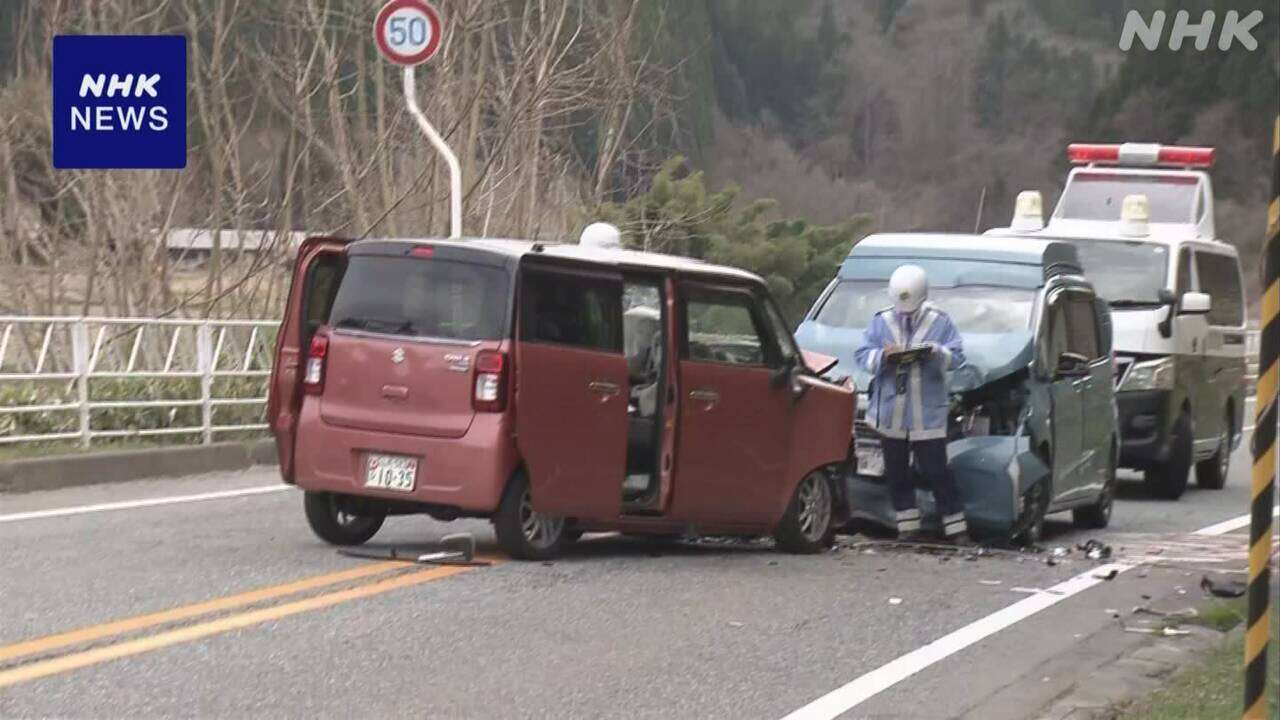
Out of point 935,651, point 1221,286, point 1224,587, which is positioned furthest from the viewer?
point 1221,286

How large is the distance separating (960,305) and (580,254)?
4097mm

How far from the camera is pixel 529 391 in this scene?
36.5 feet

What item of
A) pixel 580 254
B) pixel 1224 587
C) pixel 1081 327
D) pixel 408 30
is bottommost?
pixel 1224 587

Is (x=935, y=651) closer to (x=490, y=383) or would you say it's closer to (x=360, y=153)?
(x=490, y=383)

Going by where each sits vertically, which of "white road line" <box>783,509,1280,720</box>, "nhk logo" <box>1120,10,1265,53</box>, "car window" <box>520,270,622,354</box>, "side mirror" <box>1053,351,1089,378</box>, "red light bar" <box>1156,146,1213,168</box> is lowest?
"white road line" <box>783,509,1280,720</box>

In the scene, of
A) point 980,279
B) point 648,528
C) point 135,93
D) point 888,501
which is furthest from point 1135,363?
point 135,93

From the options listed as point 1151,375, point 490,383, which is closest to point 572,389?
point 490,383

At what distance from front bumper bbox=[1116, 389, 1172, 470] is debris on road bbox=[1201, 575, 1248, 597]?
6.40 metres

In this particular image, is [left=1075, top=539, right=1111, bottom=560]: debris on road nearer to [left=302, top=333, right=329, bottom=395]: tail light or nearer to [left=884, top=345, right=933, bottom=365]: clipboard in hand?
[left=884, top=345, right=933, bottom=365]: clipboard in hand

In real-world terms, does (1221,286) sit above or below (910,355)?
above

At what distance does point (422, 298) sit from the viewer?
1133cm

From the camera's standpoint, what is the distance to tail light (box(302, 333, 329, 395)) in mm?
11500

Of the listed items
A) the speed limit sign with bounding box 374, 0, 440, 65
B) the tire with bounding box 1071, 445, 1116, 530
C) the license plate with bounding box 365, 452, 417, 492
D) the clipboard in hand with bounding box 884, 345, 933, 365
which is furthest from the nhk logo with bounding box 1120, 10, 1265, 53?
the license plate with bounding box 365, 452, 417, 492

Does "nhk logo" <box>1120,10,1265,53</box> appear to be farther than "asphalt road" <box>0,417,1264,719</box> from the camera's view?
Yes
